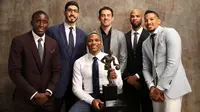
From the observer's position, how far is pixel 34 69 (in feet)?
9.83

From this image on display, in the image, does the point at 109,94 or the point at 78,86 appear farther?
the point at 78,86

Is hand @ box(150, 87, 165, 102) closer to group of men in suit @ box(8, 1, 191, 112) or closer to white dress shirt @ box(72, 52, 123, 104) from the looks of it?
group of men in suit @ box(8, 1, 191, 112)

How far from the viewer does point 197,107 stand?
15.8ft

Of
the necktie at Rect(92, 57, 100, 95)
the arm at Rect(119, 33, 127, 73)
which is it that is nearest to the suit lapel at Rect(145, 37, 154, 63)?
the arm at Rect(119, 33, 127, 73)

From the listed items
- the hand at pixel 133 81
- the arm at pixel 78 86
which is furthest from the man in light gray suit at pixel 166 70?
the arm at pixel 78 86

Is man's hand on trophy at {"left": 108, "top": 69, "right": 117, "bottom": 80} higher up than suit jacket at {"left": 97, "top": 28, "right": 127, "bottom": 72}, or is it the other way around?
suit jacket at {"left": 97, "top": 28, "right": 127, "bottom": 72}

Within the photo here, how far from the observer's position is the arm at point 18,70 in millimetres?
2914

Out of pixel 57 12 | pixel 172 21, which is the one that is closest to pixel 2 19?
pixel 57 12

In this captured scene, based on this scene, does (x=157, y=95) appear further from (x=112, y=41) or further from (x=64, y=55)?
(x=64, y=55)

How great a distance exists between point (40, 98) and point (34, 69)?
373 mm

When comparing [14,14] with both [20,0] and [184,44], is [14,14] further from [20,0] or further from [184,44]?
[184,44]

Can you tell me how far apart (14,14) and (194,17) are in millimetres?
3508

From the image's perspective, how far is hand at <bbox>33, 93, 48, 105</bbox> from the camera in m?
2.95

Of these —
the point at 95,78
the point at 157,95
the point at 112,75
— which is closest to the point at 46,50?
the point at 95,78
